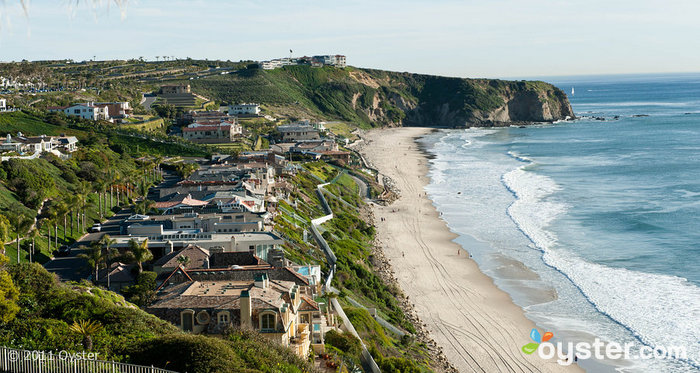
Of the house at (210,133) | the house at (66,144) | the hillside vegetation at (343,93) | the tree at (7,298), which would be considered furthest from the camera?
the hillside vegetation at (343,93)

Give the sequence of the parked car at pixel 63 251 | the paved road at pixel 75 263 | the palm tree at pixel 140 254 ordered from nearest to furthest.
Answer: the palm tree at pixel 140 254 → the paved road at pixel 75 263 → the parked car at pixel 63 251

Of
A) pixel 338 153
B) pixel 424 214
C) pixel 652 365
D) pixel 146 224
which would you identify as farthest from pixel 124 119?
pixel 652 365

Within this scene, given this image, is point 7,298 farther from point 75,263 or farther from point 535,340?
point 535,340

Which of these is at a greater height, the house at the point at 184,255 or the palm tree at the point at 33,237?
the house at the point at 184,255

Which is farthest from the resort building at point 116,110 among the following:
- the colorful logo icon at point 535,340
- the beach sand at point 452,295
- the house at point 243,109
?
the colorful logo icon at point 535,340

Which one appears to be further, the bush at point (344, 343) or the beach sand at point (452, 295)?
the beach sand at point (452, 295)

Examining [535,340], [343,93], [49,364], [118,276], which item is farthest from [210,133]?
[343,93]

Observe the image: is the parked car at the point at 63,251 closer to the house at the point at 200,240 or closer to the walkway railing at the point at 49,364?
the house at the point at 200,240
